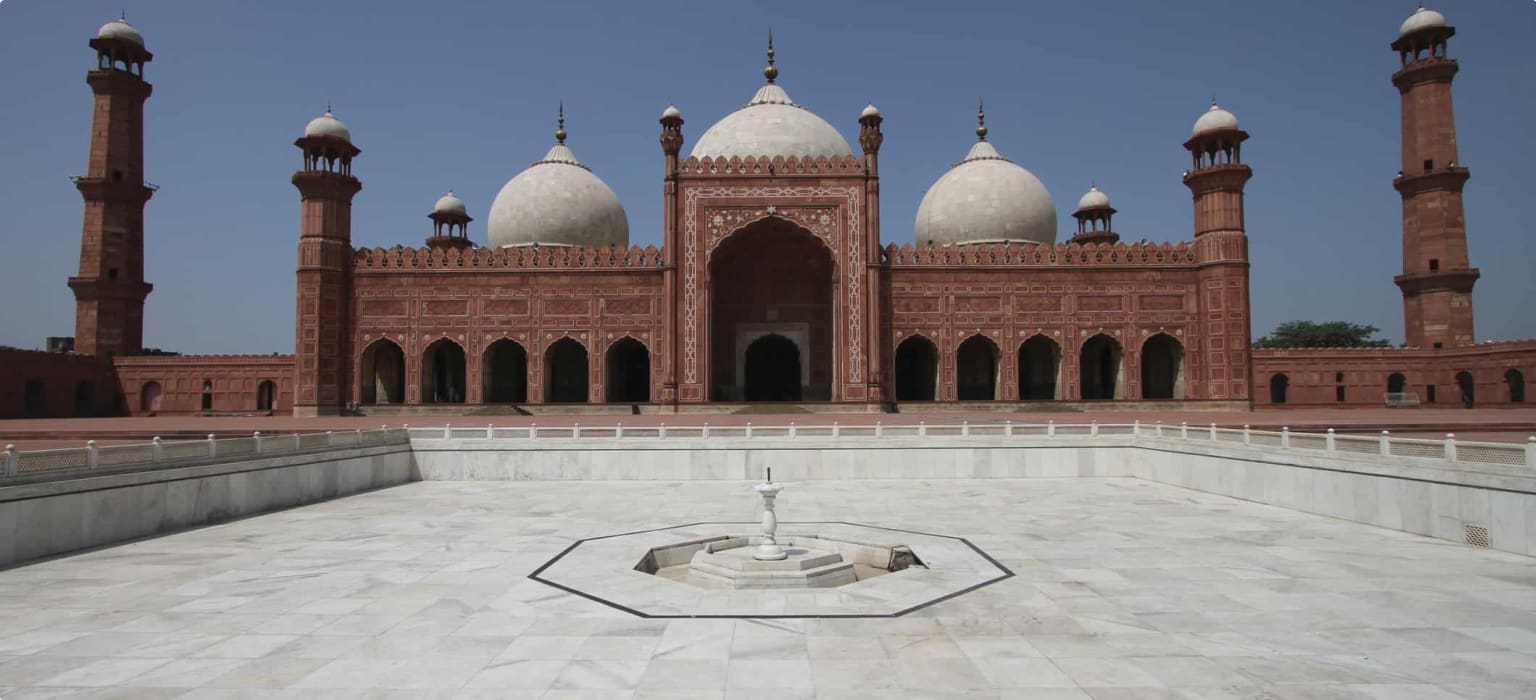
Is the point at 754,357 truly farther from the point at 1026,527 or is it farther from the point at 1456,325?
the point at 1456,325

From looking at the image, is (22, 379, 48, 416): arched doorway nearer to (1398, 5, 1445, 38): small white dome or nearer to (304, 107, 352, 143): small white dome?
(304, 107, 352, 143): small white dome

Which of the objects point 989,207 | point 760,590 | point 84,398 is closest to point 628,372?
point 989,207

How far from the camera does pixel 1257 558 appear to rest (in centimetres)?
712

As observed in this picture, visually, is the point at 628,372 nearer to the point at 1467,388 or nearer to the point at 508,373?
the point at 508,373

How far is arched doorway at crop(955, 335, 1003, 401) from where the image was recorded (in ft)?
80.6

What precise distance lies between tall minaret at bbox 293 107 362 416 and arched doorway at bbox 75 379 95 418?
7.21m

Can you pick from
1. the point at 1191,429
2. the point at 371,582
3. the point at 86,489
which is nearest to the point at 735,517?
the point at 371,582

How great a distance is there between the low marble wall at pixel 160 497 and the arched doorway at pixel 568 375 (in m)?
12.3

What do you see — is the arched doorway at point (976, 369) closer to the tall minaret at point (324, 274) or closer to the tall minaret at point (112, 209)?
the tall minaret at point (324, 274)

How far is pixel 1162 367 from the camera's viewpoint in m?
24.6

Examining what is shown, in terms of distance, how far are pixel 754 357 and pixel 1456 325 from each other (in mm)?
20403

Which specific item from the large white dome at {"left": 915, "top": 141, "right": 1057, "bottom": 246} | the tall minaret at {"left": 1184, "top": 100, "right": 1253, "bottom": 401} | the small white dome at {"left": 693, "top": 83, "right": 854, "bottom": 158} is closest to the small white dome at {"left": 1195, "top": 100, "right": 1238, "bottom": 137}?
the tall minaret at {"left": 1184, "top": 100, "right": 1253, "bottom": 401}

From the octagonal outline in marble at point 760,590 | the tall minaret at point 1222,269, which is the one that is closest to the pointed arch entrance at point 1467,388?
the tall minaret at point 1222,269

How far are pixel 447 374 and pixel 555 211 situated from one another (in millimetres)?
5781
